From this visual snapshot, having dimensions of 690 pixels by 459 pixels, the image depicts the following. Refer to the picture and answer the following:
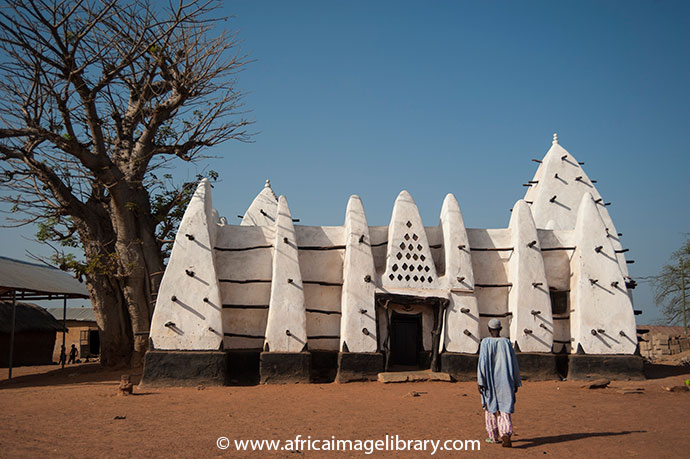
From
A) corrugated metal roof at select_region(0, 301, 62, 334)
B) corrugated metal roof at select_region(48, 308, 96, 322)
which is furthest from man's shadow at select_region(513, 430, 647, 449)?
corrugated metal roof at select_region(48, 308, 96, 322)

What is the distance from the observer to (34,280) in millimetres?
16047

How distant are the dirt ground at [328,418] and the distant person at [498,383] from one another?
27 centimetres

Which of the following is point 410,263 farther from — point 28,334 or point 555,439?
point 28,334

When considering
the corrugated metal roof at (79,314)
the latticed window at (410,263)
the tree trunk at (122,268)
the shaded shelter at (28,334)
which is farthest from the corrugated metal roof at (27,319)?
the latticed window at (410,263)

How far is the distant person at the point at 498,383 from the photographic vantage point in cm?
647

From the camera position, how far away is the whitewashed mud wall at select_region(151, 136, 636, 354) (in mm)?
11688

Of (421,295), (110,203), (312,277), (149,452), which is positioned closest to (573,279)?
(421,295)

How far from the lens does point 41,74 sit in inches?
501

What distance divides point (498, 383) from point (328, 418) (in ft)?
9.31

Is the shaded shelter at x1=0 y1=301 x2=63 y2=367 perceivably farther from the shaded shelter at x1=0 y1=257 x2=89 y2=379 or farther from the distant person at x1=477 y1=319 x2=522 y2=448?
the distant person at x1=477 y1=319 x2=522 y2=448

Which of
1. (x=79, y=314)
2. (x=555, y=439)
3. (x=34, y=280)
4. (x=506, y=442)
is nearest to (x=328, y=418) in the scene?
(x=506, y=442)

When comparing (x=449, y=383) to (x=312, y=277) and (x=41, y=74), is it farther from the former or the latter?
(x=41, y=74)

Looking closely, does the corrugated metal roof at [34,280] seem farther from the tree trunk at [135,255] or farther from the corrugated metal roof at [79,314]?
the corrugated metal roof at [79,314]

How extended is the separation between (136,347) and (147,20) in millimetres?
8045
